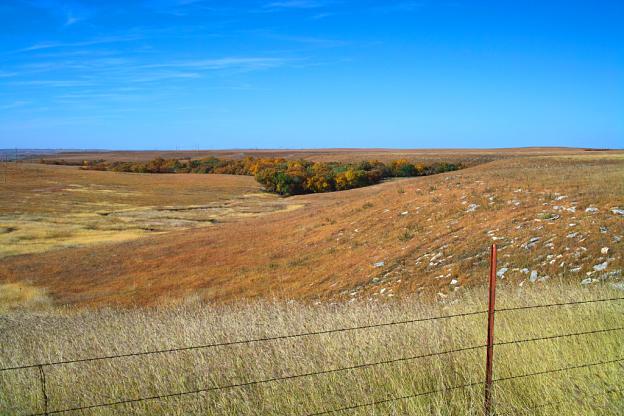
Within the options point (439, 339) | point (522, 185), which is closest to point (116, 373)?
point (439, 339)

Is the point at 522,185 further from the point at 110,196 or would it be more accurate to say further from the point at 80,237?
the point at 110,196

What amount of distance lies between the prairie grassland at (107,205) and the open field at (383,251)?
7.03 meters

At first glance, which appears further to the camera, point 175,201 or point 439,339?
point 175,201

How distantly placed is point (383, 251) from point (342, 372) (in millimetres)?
15786

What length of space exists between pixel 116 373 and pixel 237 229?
3239cm

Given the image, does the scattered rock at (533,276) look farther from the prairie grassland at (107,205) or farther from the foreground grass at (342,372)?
the prairie grassland at (107,205)

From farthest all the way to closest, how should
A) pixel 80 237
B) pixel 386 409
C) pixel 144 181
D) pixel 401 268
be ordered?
1. pixel 144 181
2. pixel 80 237
3. pixel 401 268
4. pixel 386 409

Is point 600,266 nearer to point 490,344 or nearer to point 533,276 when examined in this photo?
point 533,276

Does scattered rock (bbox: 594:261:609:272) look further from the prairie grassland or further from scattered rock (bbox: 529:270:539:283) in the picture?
the prairie grassland

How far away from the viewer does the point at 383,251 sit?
21797 mm

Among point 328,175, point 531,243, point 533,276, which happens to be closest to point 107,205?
point 328,175

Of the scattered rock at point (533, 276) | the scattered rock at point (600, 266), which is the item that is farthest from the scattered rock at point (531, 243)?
the scattered rock at point (600, 266)

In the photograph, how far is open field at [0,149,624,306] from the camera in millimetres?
15844

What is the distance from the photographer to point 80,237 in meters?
43.0
